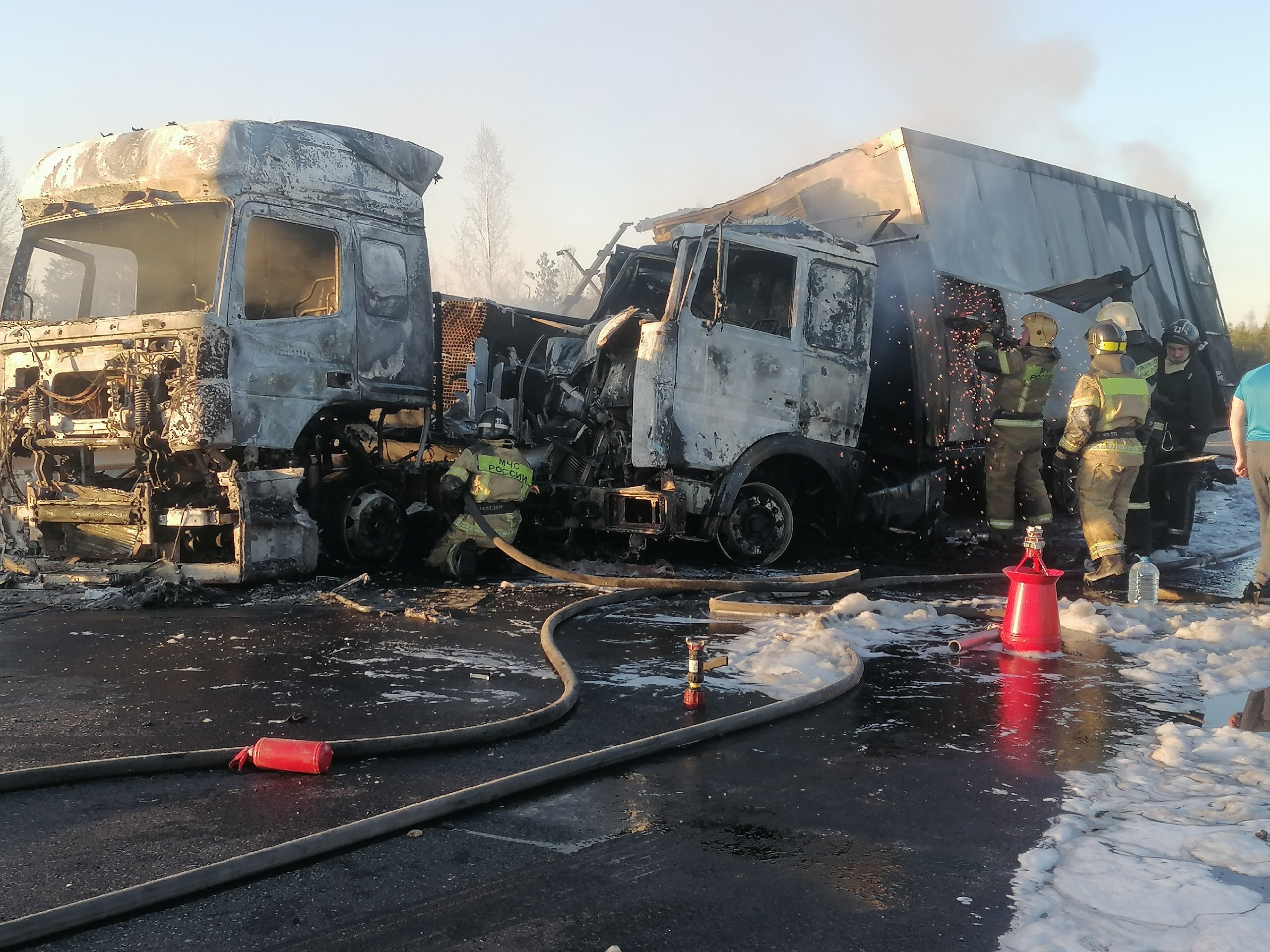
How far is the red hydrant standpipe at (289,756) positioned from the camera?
312 centimetres

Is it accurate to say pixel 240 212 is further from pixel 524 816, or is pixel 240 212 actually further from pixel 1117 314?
pixel 1117 314

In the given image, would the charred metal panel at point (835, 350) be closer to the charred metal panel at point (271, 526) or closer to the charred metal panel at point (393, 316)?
the charred metal panel at point (393, 316)

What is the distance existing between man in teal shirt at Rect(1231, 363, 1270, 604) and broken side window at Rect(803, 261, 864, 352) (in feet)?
8.64

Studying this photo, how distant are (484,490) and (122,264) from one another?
3.02 meters

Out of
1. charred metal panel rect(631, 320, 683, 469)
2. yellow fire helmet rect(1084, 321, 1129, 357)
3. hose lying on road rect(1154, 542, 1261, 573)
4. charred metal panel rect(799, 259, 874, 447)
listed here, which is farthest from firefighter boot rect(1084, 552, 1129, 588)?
charred metal panel rect(631, 320, 683, 469)

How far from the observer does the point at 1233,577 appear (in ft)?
26.3

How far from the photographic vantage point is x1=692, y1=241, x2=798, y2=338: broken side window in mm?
7309

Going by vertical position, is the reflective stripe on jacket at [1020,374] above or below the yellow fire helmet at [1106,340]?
below

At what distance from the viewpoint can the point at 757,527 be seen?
24.8 ft

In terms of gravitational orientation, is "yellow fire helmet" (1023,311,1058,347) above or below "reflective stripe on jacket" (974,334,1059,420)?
above

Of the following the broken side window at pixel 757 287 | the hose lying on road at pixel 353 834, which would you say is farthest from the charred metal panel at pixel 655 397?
the hose lying on road at pixel 353 834

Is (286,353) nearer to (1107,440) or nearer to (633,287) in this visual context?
(633,287)

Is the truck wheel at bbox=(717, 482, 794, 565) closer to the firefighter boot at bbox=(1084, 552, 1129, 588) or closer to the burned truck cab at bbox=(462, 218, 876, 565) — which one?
the burned truck cab at bbox=(462, 218, 876, 565)

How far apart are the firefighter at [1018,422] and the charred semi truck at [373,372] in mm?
393
